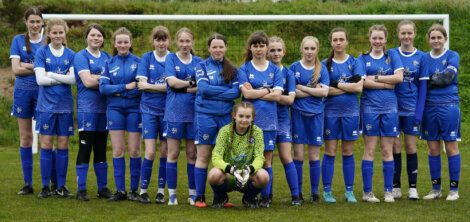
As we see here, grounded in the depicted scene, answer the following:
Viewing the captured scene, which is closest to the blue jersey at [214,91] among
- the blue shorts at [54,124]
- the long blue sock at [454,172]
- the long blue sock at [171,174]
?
the long blue sock at [171,174]

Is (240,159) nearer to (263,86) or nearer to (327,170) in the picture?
(263,86)

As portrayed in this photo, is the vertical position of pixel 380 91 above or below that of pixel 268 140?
above

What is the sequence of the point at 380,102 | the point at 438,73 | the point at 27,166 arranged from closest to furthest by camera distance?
the point at 380,102 < the point at 438,73 < the point at 27,166

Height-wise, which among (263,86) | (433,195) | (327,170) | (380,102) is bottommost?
(433,195)

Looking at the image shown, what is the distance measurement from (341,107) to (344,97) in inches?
4.2

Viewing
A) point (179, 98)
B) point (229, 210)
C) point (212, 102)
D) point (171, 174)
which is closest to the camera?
point (229, 210)

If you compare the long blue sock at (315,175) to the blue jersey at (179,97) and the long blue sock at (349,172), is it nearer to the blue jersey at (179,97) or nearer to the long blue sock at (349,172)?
the long blue sock at (349,172)

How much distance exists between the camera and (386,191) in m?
9.37

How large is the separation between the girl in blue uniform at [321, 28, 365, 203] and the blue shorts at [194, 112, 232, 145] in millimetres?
1131

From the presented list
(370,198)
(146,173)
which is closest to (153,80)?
(146,173)

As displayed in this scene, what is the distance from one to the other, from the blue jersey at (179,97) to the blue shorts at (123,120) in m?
0.44

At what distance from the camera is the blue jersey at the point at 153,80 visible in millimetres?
Result: 9109

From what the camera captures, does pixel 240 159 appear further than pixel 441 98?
No

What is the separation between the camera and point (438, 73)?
368 inches
